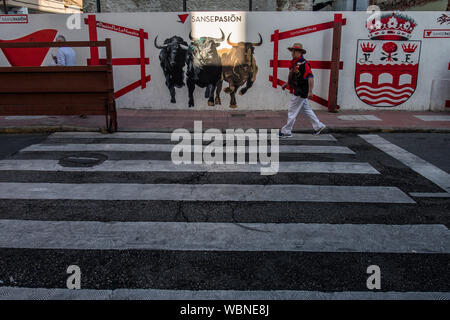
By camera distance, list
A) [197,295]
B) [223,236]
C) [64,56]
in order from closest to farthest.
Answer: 1. [197,295]
2. [223,236]
3. [64,56]

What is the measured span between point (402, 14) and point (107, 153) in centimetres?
995

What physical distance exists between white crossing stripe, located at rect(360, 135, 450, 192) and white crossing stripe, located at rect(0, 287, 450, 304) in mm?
3149

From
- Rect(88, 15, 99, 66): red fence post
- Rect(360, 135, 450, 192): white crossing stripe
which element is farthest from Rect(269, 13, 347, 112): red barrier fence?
Rect(88, 15, 99, 66): red fence post

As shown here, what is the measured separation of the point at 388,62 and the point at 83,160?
32.2 feet

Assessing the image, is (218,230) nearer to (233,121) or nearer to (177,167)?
(177,167)

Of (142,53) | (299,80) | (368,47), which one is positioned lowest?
(299,80)

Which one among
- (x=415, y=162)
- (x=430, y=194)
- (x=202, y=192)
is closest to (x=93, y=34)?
(x=202, y=192)

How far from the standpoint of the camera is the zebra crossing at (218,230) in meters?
3.45

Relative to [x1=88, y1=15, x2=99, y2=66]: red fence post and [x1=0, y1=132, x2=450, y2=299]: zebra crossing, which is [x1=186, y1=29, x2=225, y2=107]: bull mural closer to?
[x1=88, y1=15, x2=99, y2=66]: red fence post

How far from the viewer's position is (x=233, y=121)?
37.2 feet

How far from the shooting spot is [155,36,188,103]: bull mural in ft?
42.6

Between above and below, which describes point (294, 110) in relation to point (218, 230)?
above
